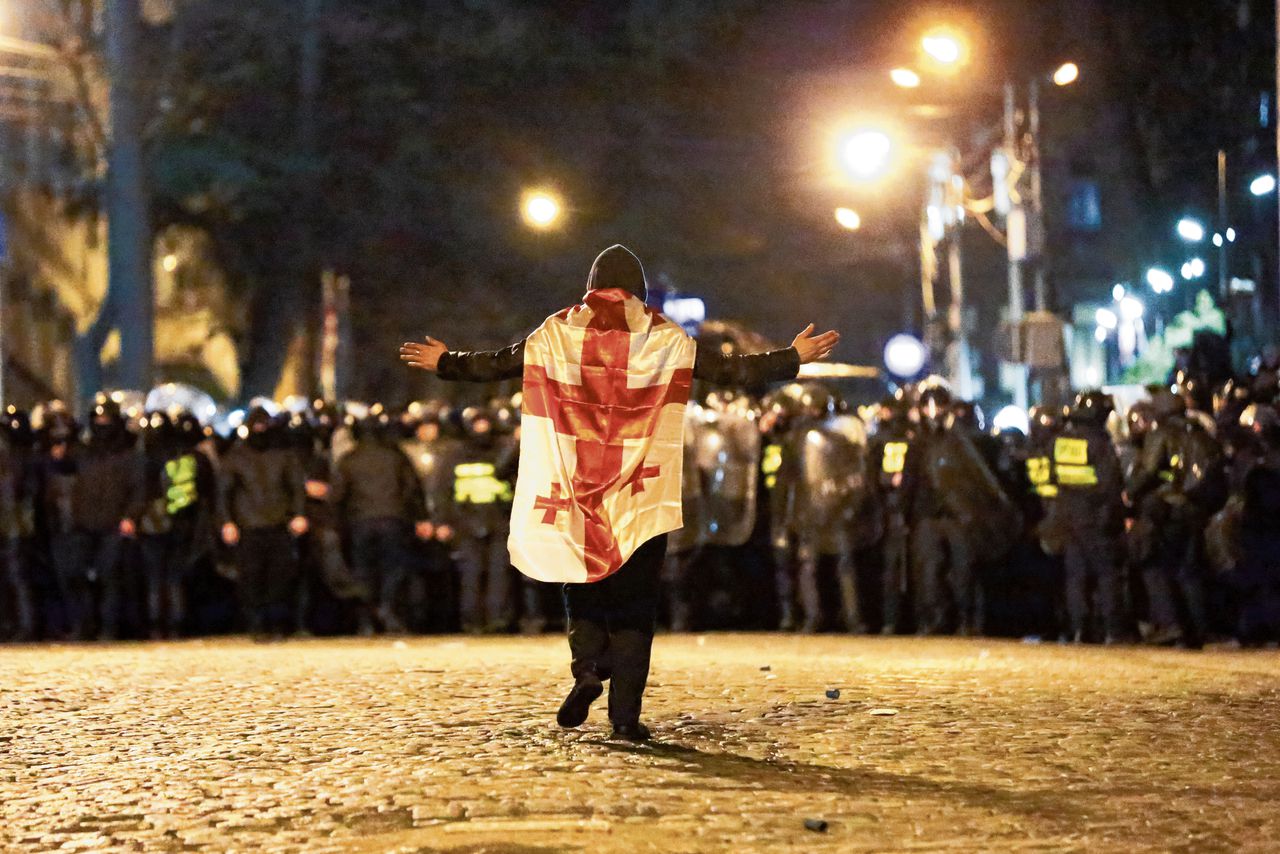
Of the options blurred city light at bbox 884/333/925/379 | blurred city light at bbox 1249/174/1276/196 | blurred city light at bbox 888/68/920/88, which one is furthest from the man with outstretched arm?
blurred city light at bbox 1249/174/1276/196

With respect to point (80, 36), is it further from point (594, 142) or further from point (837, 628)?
point (837, 628)

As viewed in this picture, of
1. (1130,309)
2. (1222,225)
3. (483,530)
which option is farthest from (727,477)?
(1130,309)

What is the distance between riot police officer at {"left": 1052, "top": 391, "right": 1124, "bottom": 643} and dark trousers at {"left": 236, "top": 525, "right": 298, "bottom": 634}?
6.39 m

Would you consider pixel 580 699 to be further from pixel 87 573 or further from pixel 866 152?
pixel 866 152

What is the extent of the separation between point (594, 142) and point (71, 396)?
10.9 meters

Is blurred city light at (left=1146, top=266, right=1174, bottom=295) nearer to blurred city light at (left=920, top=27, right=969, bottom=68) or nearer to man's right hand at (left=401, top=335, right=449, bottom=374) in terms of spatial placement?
blurred city light at (left=920, top=27, right=969, bottom=68)

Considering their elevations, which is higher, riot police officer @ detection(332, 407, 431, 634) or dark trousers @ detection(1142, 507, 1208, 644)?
riot police officer @ detection(332, 407, 431, 634)

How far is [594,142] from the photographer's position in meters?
37.4

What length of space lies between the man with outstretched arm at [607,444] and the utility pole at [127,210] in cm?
1744

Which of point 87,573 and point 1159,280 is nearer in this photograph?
point 87,573

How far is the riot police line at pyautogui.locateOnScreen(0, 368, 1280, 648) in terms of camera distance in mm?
15281

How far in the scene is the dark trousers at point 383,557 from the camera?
16.5 metres

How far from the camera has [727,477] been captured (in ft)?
54.3

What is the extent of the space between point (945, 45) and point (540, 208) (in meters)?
14.7
